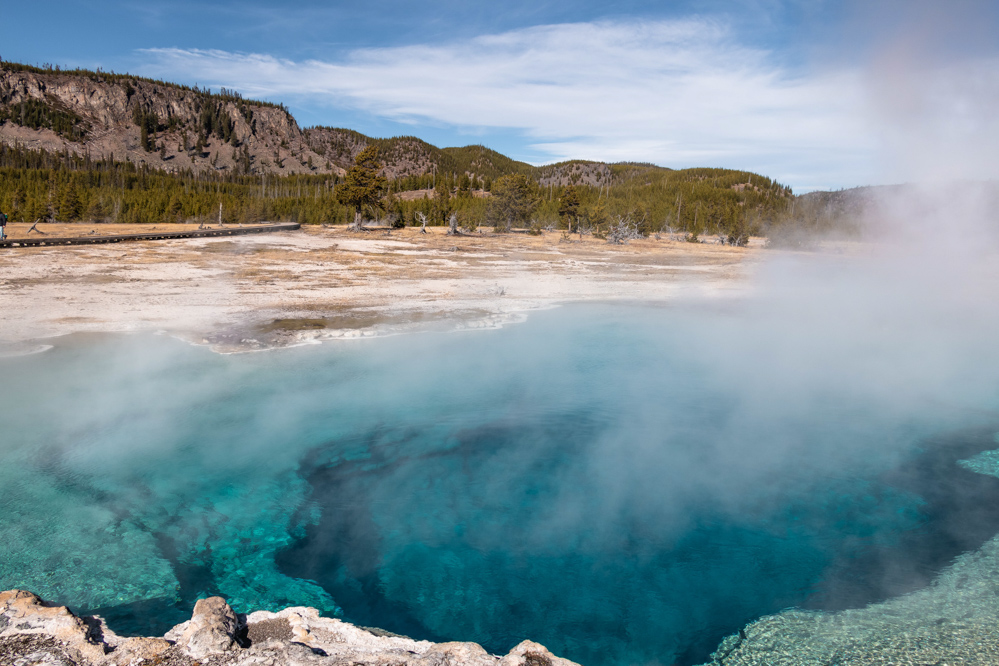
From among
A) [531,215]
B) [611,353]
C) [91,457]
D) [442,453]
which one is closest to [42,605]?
[91,457]

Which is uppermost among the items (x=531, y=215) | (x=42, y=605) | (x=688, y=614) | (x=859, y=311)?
(x=531, y=215)

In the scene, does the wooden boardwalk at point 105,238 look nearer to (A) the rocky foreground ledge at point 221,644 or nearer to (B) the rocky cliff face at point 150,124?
(A) the rocky foreground ledge at point 221,644

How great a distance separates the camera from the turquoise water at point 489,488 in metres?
3.50

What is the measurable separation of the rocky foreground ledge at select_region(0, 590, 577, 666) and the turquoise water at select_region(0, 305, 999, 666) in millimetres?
552

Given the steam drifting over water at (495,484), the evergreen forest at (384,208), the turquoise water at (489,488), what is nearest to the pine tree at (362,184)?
the evergreen forest at (384,208)

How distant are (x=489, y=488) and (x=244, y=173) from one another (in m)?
127

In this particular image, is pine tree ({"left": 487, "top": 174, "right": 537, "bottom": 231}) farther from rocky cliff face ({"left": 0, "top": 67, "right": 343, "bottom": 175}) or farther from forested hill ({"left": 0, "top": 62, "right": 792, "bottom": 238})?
rocky cliff face ({"left": 0, "top": 67, "right": 343, "bottom": 175})

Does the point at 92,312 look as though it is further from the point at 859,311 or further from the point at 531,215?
the point at 531,215

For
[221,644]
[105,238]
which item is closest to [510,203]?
[105,238]

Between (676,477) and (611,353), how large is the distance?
411 cm

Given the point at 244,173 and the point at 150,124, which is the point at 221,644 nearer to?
the point at 244,173

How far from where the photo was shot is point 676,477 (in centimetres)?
498

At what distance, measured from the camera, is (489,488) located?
4816 mm

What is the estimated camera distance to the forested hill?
4750 cm
